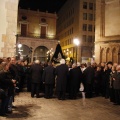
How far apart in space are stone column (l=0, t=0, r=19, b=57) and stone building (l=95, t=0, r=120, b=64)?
20.5 metres

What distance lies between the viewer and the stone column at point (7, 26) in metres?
11.2

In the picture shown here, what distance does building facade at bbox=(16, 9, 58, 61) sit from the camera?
156ft

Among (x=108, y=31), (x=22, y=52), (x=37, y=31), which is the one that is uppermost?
(x=37, y=31)

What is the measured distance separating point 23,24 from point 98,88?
41.2 metres

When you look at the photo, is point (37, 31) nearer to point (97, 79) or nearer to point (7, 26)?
point (7, 26)

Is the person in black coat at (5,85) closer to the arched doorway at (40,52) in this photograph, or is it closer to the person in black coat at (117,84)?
the person in black coat at (117,84)

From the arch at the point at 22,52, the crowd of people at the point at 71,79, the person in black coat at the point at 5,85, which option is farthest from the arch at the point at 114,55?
the person in black coat at the point at 5,85

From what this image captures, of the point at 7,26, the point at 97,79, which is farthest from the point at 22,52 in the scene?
the point at 97,79

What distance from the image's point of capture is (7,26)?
1132cm

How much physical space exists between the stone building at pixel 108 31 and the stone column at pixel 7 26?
20524mm

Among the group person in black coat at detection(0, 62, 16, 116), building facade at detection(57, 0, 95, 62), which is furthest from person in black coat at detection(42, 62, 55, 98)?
building facade at detection(57, 0, 95, 62)

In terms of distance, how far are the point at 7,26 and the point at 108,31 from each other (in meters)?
21.5

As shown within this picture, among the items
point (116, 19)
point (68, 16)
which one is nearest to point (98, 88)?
point (116, 19)

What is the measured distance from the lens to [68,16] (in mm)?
64750
